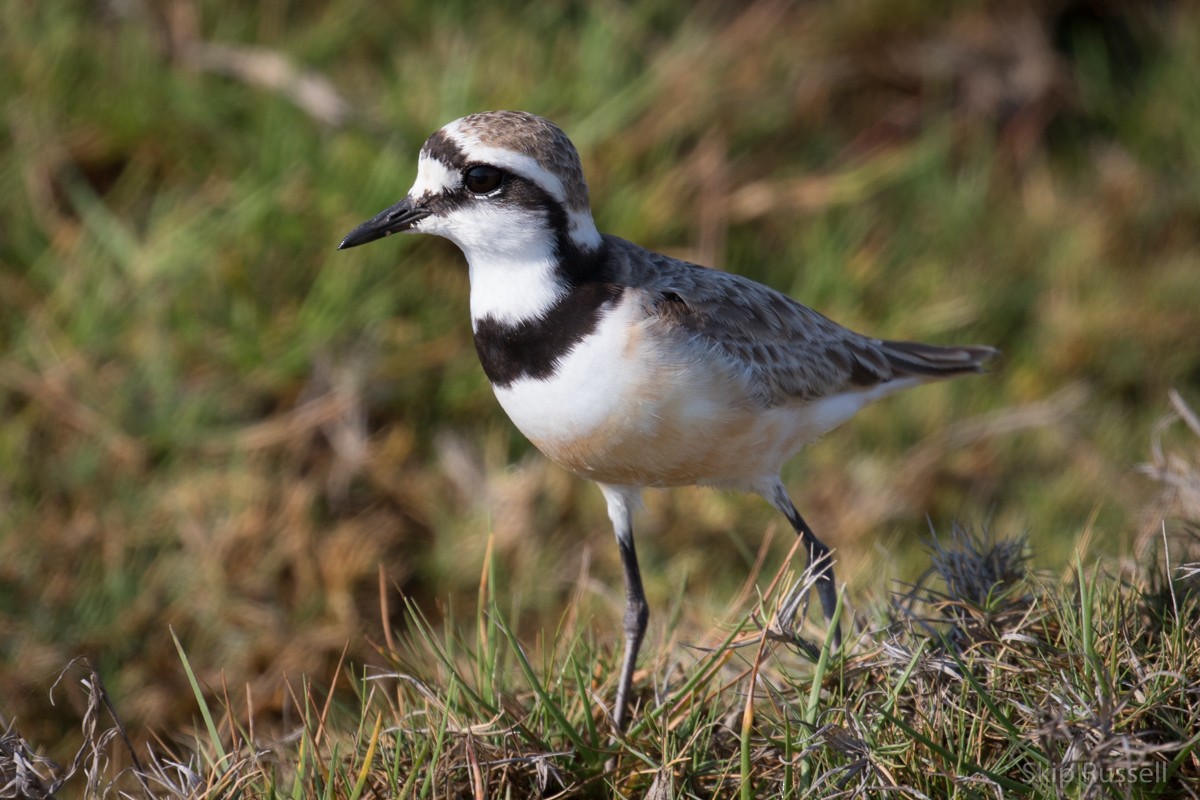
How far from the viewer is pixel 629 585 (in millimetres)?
4004

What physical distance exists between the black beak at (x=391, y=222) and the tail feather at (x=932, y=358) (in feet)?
5.77

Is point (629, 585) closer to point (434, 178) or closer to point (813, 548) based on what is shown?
point (813, 548)

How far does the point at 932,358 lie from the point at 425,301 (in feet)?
8.49

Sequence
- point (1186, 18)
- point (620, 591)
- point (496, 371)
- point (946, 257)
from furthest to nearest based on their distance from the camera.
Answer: point (1186, 18) < point (946, 257) < point (620, 591) < point (496, 371)

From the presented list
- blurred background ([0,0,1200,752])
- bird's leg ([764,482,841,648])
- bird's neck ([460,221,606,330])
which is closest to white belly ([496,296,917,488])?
bird's neck ([460,221,606,330])

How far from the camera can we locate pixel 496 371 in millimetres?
3602

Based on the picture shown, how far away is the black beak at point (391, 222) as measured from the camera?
364 cm

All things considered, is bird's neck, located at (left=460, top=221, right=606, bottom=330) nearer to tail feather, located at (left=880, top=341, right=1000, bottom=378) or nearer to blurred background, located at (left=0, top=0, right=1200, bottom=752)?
tail feather, located at (left=880, top=341, right=1000, bottom=378)

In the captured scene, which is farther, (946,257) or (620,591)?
(946,257)

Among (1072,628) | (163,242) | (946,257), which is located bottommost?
(946,257)

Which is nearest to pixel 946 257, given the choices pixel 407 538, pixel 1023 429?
pixel 1023 429

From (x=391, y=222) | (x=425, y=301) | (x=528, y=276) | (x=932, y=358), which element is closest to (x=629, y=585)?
(x=528, y=276)

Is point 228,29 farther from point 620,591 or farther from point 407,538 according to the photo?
point 620,591

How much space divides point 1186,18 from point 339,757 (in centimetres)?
Result: 709
